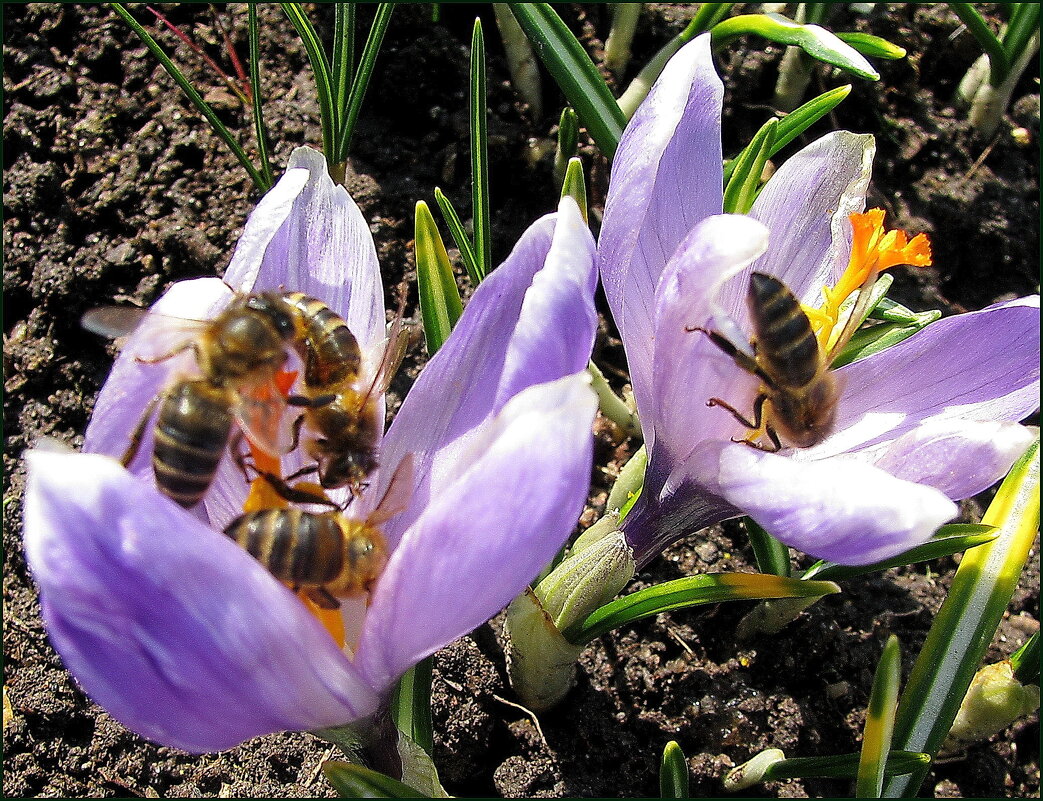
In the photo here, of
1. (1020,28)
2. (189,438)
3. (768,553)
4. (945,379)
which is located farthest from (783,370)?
(1020,28)

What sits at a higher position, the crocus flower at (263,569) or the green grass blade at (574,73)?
the green grass blade at (574,73)

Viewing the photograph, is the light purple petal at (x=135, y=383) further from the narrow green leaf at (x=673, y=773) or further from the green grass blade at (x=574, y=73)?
the green grass blade at (x=574, y=73)

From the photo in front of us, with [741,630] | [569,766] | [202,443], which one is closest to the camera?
[202,443]

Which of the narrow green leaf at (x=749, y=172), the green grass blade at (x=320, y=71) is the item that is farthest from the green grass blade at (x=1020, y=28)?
the green grass blade at (x=320, y=71)

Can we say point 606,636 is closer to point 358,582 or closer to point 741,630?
point 741,630

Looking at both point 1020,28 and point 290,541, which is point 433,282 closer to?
point 290,541

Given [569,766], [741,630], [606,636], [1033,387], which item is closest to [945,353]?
[1033,387]

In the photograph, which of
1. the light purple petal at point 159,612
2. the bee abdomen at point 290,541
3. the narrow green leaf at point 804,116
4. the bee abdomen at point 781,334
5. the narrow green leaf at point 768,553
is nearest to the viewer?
the light purple petal at point 159,612
